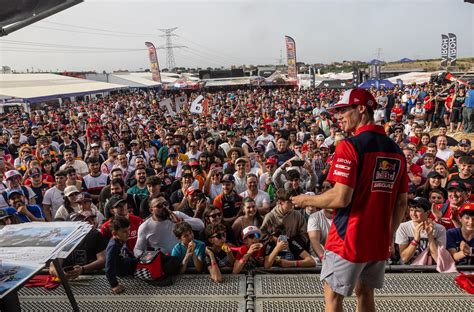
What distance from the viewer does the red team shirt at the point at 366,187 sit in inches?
86.0

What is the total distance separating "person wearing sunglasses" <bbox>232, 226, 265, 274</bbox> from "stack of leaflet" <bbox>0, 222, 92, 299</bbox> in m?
1.46

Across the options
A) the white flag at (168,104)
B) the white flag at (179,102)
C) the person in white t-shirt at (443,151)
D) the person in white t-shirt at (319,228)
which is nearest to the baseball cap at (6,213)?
the person in white t-shirt at (319,228)

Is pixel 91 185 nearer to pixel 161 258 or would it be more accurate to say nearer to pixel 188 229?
pixel 188 229

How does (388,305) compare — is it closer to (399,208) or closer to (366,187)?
(399,208)

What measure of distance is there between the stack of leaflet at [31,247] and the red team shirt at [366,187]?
1.56 metres

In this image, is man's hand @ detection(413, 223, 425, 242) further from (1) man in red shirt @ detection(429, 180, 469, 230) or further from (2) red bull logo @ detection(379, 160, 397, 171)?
(2) red bull logo @ detection(379, 160, 397, 171)

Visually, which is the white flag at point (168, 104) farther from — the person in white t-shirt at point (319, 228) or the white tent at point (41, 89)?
the person in white t-shirt at point (319, 228)

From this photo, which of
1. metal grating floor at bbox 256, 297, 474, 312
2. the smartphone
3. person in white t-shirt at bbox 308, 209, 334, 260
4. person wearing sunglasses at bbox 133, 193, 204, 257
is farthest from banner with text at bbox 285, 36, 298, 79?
metal grating floor at bbox 256, 297, 474, 312

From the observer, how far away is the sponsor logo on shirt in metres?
2.22

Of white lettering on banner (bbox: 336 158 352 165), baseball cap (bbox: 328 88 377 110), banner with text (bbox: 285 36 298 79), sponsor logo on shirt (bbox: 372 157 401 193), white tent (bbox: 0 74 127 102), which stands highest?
banner with text (bbox: 285 36 298 79)

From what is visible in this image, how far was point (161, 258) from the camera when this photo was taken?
11.0 feet

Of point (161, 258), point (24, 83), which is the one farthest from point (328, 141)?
point (24, 83)

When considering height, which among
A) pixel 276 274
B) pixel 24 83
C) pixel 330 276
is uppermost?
pixel 24 83

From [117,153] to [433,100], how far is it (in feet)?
43.3
